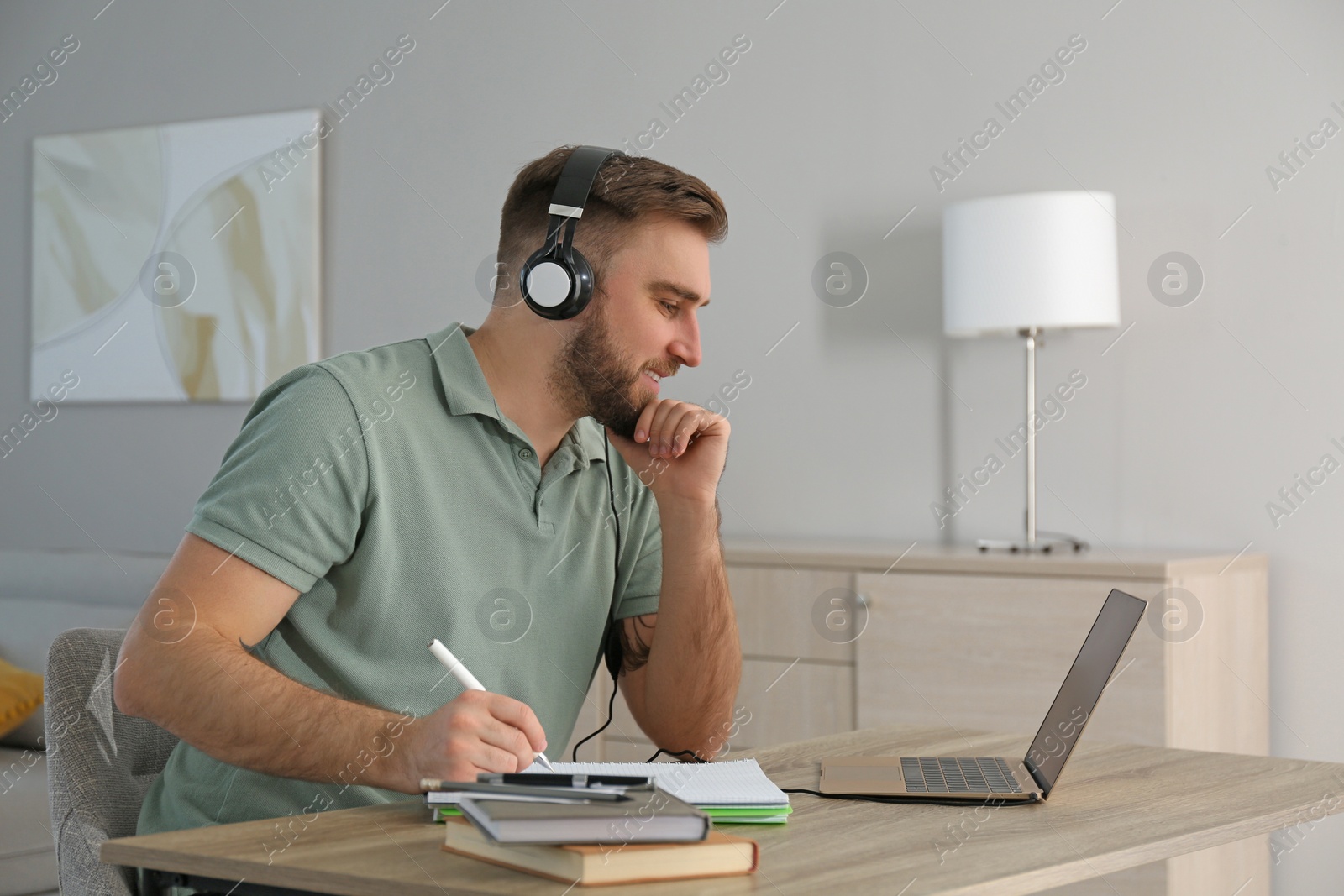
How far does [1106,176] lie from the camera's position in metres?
3.24

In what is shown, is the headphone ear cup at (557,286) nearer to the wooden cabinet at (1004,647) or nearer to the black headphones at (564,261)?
the black headphones at (564,261)

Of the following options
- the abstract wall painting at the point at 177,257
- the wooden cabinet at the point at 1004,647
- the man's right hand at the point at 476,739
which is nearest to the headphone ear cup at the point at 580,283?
the man's right hand at the point at 476,739

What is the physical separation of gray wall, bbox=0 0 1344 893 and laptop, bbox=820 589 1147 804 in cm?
178

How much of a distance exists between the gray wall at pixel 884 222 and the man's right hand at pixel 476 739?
2327 millimetres

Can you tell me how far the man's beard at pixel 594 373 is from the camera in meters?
1.77

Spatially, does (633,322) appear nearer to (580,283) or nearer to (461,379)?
(580,283)

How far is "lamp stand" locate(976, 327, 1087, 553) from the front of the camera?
3.02 m

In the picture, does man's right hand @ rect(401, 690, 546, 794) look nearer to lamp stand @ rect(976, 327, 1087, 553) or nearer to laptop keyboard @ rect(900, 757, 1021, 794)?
laptop keyboard @ rect(900, 757, 1021, 794)

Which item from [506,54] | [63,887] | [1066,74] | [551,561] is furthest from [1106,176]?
[63,887]

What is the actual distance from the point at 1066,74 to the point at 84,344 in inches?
130

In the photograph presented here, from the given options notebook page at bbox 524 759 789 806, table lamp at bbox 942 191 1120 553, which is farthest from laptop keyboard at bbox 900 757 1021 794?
table lamp at bbox 942 191 1120 553

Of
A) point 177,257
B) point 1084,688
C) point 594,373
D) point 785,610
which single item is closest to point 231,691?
point 594,373

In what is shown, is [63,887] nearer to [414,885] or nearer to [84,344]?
[414,885]

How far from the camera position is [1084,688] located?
143cm
